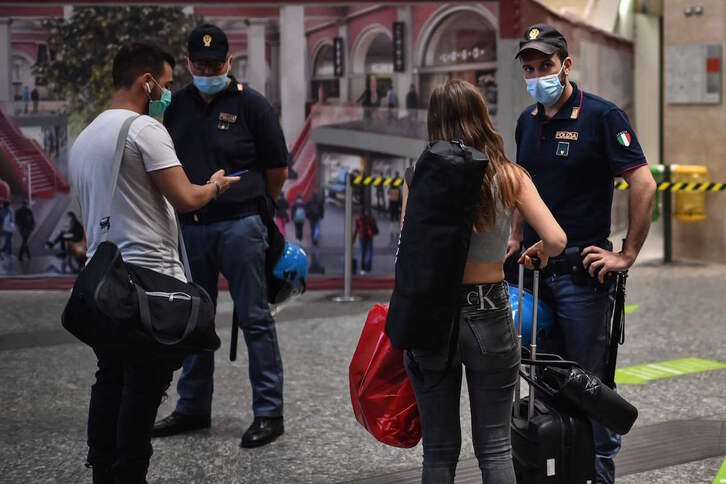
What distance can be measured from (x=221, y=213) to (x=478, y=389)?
226 centimetres

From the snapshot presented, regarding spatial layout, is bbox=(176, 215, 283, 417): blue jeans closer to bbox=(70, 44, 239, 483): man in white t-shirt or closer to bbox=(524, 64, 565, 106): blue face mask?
bbox=(70, 44, 239, 483): man in white t-shirt

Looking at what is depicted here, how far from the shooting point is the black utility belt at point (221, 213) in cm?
550

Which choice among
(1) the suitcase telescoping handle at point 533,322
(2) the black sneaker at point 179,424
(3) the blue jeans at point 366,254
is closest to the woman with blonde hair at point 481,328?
(1) the suitcase telescoping handle at point 533,322

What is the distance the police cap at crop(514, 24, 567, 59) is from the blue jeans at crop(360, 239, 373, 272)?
6.45 metres

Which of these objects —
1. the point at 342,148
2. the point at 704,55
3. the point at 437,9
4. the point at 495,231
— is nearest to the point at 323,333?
the point at 342,148

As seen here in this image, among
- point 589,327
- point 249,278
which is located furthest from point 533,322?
point 249,278

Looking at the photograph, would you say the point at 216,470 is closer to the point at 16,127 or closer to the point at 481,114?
the point at 481,114

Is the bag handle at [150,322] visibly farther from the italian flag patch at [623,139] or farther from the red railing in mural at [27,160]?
the red railing in mural at [27,160]

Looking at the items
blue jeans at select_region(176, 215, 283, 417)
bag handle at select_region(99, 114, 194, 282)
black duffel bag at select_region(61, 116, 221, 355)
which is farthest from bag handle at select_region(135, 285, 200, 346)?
blue jeans at select_region(176, 215, 283, 417)

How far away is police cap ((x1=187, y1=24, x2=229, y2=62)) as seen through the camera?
5.40 metres

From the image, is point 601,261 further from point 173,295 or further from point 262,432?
point 262,432

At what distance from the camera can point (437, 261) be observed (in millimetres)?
3418

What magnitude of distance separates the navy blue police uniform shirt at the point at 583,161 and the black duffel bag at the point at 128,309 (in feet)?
4.69

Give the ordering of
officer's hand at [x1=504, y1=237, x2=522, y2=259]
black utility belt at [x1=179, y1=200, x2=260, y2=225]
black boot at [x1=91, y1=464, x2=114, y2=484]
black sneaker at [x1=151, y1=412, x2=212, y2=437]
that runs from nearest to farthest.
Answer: black boot at [x1=91, y1=464, x2=114, y2=484] < officer's hand at [x1=504, y1=237, x2=522, y2=259] < black utility belt at [x1=179, y1=200, x2=260, y2=225] < black sneaker at [x1=151, y1=412, x2=212, y2=437]
